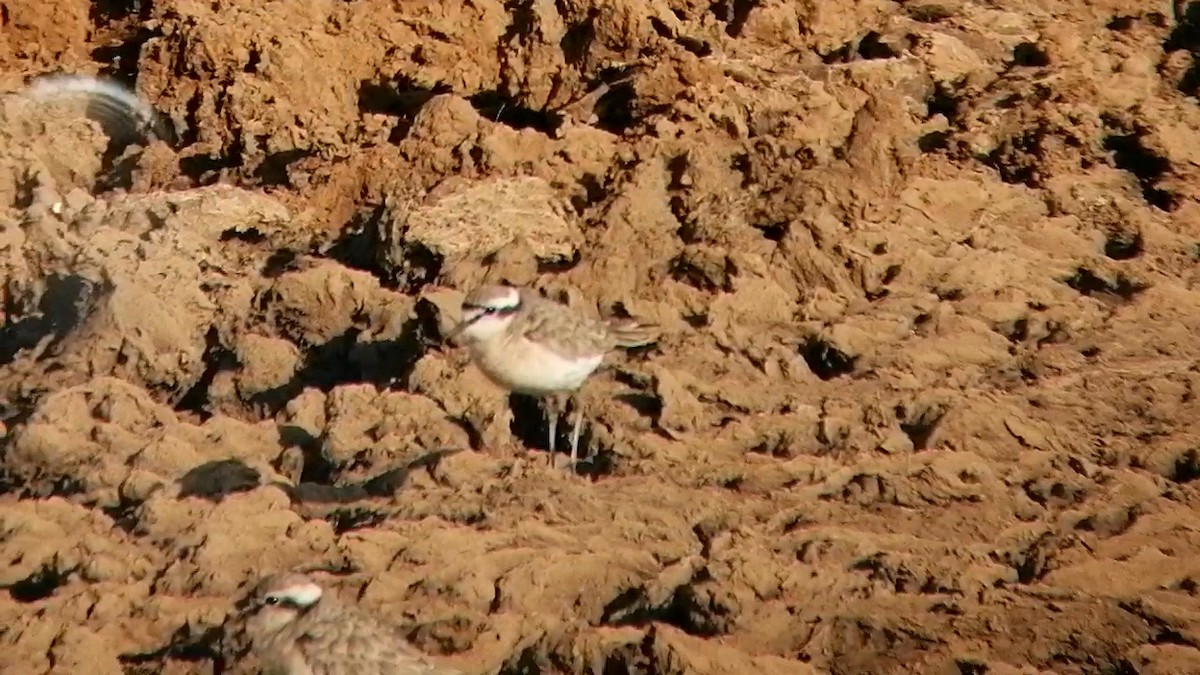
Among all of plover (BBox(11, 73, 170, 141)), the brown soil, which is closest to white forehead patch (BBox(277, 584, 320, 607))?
the brown soil

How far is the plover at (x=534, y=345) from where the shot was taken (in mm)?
6379

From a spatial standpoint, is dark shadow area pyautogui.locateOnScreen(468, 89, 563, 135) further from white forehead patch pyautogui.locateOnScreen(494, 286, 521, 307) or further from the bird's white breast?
the bird's white breast

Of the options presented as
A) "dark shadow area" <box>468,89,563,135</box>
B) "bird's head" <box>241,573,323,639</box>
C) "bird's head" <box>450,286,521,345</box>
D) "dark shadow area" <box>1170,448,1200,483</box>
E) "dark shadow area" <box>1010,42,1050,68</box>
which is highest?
"dark shadow area" <box>1010,42,1050,68</box>

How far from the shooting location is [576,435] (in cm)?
635

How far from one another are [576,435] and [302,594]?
5.33 feet

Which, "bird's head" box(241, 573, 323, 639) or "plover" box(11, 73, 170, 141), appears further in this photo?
"plover" box(11, 73, 170, 141)

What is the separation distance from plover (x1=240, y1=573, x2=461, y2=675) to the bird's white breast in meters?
1.54

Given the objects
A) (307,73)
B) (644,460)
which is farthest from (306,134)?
(644,460)

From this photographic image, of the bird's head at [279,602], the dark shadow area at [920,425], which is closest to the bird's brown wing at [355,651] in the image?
the bird's head at [279,602]

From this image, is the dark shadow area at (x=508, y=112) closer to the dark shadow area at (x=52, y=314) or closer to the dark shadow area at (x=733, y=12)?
the dark shadow area at (x=733, y=12)

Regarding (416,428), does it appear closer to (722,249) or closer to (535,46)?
(722,249)

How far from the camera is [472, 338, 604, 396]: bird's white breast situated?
636 centimetres

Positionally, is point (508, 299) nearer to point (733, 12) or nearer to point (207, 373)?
point (207, 373)

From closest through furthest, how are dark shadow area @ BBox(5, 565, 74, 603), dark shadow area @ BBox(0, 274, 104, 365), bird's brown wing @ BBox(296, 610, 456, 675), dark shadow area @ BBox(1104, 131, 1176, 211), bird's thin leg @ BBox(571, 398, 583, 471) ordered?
bird's brown wing @ BBox(296, 610, 456, 675), dark shadow area @ BBox(5, 565, 74, 603), bird's thin leg @ BBox(571, 398, 583, 471), dark shadow area @ BBox(0, 274, 104, 365), dark shadow area @ BBox(1104, 131, 1176, 211)
